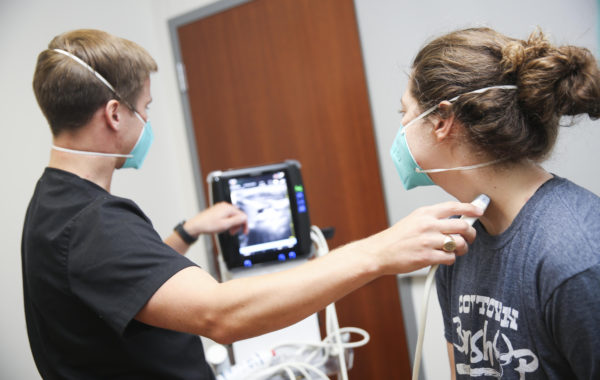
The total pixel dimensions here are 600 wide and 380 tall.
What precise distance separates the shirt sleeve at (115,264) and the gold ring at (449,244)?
464mm

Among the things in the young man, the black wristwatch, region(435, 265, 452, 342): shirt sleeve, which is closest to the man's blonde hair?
the young man

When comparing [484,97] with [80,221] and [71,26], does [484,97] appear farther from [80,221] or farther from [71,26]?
[71,26]

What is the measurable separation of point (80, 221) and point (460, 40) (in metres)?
0.85

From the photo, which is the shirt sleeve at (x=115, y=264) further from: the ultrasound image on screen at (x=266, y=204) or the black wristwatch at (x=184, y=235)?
the black wristwatch at (x=184, y=235)

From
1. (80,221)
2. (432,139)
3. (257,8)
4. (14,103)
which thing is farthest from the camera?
(257,8)

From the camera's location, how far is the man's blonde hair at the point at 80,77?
0.94 metres

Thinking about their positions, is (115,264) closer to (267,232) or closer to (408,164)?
(267,232)

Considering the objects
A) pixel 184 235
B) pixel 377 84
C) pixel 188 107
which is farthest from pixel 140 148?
pixel 188 107

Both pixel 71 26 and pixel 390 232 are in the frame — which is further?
pixel 71 26

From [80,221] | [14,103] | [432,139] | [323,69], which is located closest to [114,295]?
[80,221]

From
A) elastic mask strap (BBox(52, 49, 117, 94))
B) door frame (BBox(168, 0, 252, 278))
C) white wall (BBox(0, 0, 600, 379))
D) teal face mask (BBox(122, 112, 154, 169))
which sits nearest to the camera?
elastic mask strap (BBox(52, 49, 117, 94))

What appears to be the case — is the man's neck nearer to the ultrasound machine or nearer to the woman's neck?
the ultrasound machine

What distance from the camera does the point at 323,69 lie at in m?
1.99

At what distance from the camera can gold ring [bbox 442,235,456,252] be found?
698 mm
